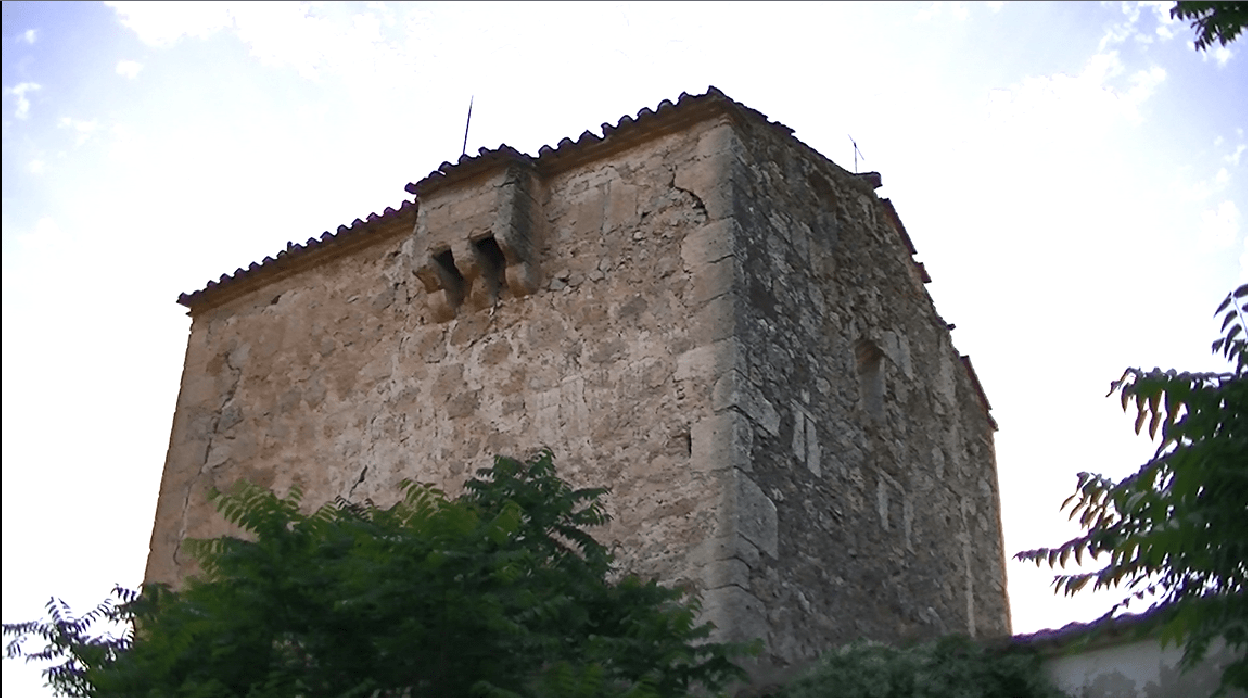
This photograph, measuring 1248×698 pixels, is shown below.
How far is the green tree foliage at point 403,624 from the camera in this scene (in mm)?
6891

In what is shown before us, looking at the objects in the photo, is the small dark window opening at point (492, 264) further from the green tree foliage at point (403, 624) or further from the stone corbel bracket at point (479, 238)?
the green tree foliage at point (403, 624)

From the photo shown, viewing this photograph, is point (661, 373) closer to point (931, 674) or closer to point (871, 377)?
point (871, 377)

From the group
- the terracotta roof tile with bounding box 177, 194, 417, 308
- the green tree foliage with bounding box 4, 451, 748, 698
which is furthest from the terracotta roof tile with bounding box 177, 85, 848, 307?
the green tree foliage with bounding box 4, 451, 748, 698

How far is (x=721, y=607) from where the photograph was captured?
8758 millimetres

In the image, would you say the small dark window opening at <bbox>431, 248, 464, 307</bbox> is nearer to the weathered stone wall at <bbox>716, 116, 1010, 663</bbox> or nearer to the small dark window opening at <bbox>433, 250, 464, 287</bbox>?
the small dark window opening at <bbox>433, 250, 464, 287</bbox>

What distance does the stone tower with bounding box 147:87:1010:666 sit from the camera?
9.45 m

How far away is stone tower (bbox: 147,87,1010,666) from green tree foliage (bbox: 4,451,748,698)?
1392 millimetres

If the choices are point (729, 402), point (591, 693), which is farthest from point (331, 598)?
point (729, 402)

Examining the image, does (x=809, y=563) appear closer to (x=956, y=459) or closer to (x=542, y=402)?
(x=542, y=402)

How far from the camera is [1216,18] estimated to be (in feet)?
20.2

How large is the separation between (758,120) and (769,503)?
2.96 m

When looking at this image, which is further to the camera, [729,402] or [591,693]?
[729,402]

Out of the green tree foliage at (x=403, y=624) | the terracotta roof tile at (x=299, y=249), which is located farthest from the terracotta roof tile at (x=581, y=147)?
the green tree foliage at (x=403, y=624)

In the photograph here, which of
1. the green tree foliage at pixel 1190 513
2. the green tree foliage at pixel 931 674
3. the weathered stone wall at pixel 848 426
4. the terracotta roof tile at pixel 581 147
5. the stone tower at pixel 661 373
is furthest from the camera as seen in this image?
the terracotta roof tile at pixel 581 147
